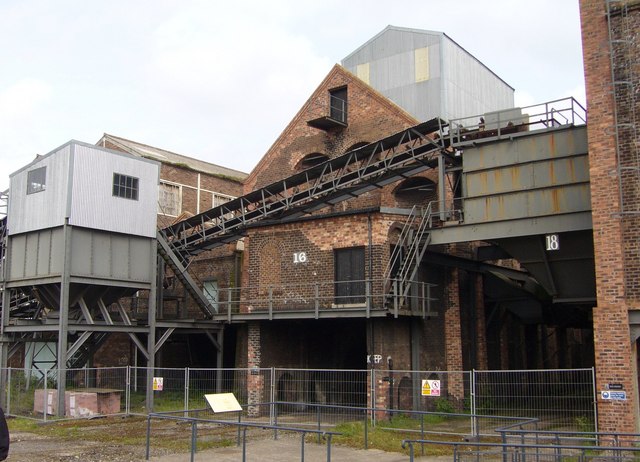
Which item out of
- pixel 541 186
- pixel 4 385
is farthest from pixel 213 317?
pixel 541 186

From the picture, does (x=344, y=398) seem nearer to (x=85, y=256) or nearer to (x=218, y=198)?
(x=85, y=256)

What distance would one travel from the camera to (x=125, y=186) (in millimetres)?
23406

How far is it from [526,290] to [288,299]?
320 inches

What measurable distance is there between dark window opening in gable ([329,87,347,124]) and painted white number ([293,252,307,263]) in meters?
7.93

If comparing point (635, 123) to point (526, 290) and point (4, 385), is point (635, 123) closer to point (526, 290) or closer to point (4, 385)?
point (526, 290)

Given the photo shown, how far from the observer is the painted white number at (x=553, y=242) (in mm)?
18328

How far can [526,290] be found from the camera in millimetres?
23359

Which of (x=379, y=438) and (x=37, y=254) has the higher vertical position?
(x=37, y=254)

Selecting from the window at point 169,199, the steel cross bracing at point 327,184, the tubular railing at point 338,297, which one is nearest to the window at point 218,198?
the window at point 169,199

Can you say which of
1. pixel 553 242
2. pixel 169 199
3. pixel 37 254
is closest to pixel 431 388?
pixel 553 242

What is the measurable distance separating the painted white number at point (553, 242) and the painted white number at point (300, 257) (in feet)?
26.4

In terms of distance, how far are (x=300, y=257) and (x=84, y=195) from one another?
23.9 ft

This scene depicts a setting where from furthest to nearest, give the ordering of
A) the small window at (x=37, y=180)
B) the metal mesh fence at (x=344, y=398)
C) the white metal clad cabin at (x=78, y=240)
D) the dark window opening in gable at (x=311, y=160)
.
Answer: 1. the dark window opening in gable at (x=311, y=160)
2. the small window at (x=37, y=180)
3. the white metal clad cabin at (x=78, y=240)
4. the metal mesh fence at (x=344, y=398)

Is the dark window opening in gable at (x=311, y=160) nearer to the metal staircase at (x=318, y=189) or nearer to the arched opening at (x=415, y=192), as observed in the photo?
the metal staircase at (x=318, y=189)
